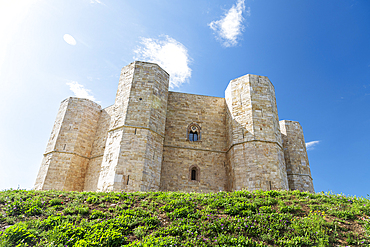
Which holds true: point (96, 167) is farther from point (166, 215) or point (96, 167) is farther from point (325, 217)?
point (325, 217)

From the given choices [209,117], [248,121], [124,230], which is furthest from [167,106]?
[124,230]

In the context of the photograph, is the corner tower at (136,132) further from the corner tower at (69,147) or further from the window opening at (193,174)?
the corner tower at (69,147)

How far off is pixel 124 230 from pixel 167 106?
1267 centimetres

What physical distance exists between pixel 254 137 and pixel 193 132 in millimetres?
4606

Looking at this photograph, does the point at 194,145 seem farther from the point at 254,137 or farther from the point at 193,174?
the point at 254,137

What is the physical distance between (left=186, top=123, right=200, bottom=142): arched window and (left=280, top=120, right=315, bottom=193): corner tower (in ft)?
26.5

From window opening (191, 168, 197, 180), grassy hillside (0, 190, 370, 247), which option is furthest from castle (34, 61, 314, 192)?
grassy hillside (0, 190, 370, 247)

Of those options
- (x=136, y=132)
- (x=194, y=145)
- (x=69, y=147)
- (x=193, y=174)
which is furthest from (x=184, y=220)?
(x=69, y=147)

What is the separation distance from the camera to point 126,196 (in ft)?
29.5

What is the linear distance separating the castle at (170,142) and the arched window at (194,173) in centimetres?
7

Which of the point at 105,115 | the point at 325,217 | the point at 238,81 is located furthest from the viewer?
the point at 105,115

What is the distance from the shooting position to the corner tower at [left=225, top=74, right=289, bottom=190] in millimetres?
14541

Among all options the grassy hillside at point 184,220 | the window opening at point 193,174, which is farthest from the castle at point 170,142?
the grassy hillside at point 184,220

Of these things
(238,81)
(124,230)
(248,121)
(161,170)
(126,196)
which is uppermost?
(238,81)
